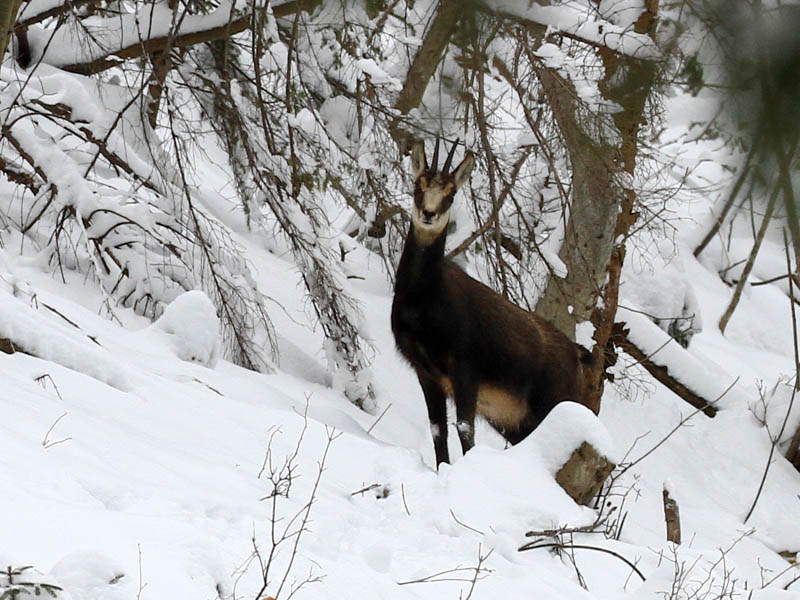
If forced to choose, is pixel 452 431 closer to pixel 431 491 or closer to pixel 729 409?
pixel 431 491

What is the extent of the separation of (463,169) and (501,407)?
1.54m

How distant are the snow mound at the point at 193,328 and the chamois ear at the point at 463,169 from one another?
169cm

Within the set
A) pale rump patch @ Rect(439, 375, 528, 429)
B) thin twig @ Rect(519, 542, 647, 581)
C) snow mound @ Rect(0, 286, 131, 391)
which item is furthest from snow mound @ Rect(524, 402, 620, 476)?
snow mound @ Rect(0, 286, 131, 391)

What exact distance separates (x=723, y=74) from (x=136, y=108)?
20.1 feet

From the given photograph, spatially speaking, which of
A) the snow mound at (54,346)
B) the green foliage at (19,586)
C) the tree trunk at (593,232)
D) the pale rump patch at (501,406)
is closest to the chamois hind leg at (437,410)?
the pale rump patch at (501,406)

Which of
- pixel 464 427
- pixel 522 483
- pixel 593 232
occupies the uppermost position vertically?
pixel 593 232

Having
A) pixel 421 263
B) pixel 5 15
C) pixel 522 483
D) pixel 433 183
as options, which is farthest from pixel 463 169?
pixel 5 15

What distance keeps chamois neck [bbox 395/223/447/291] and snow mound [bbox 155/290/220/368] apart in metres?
1.16

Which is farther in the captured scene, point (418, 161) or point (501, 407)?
point (501, 407)

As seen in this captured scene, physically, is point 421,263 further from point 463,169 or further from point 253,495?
point 253,495

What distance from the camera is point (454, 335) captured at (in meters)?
6.22

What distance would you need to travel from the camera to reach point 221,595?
9.43 feet

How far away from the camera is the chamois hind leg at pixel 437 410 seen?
627 centimetres

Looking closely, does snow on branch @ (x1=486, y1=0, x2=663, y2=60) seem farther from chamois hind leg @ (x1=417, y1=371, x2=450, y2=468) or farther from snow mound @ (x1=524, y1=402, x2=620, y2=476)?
chamois hind leg @ (x1=417, y1=371, x2=450, y2=468)
